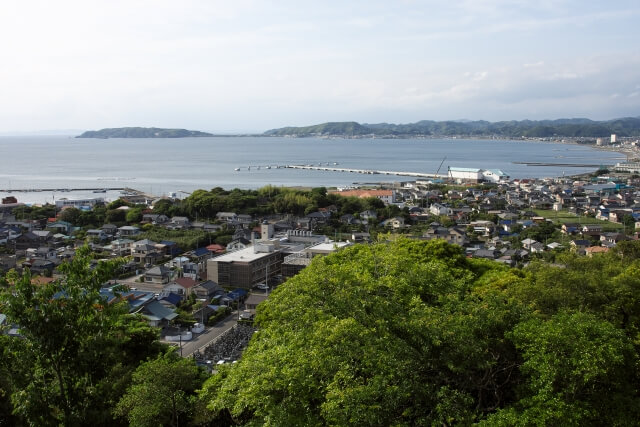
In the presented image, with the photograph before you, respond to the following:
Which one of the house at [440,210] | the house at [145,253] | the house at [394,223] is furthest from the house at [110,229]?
the house at [440,210]

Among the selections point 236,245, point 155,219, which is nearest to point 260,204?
point 155,219

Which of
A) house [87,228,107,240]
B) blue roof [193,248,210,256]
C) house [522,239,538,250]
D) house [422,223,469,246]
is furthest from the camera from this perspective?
house [87,228,107,240]

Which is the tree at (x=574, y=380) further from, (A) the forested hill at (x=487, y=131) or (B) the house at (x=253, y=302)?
(A) the forested hill at (x=487, y=131)

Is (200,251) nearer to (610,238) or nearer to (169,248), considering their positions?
(169,248)

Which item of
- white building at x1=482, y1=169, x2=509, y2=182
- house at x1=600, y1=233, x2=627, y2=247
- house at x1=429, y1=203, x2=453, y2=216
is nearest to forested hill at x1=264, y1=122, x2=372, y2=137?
white building at x1=482, y1=169, x2=509, y2=182

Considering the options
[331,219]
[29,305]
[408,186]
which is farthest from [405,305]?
[408,186]

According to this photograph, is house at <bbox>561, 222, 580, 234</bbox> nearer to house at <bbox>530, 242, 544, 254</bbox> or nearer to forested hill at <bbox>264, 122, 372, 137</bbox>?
house at <bbox>530, 242, 544, 254</bbox>

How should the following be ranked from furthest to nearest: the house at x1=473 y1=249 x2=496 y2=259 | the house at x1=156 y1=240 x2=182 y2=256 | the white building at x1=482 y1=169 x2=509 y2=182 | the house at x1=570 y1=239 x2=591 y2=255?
the white building at x1=482 y1=169 x2=509 y2=182
the house at x1=156 y1=240 x2=182 y2=256
the house at x1=570 y1=239 x2=591 y2=255
the house at x1=473 y1=249 x2=496 y2=259
